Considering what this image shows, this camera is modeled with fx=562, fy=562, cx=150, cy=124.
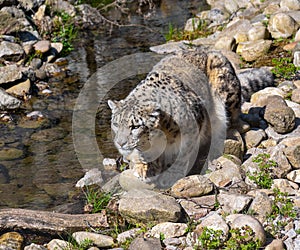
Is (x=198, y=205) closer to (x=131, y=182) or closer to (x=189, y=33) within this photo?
(x=131, y=182)

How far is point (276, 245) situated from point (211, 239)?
0.60 metres

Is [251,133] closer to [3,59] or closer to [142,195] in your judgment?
[142,195]

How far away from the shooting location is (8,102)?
10141mm

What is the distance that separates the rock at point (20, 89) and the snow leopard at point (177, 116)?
4254mm

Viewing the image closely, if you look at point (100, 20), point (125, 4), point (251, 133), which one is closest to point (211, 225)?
point (251, 133)

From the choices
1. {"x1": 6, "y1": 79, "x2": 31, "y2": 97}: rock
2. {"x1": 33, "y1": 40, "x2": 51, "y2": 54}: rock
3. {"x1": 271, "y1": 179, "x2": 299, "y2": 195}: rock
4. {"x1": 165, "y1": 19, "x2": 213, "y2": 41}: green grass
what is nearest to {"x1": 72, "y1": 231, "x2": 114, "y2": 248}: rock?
{"x1": 271, "y1": 179, "x2": 299, "y2": 195}: rock

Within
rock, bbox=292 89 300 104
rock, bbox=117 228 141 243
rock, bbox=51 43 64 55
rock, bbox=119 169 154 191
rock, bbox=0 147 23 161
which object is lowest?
rock, bbox=0 147 23 161

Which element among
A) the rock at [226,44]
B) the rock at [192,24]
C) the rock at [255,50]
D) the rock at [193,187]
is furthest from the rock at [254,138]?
the rock at [192,24]

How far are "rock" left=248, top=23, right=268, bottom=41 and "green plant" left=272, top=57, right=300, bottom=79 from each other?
1.28 meters

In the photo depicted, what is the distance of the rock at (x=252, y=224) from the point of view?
5.18m

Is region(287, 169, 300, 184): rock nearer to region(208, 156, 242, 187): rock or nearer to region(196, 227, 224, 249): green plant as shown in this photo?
region(208, 156, 242, 187): rock

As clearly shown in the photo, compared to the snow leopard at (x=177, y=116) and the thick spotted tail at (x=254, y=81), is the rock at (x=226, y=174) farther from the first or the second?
the thick spotted tail at (x=254, y=81)

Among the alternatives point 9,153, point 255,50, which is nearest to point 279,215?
point 9,153

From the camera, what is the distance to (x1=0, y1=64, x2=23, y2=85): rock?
10953mm
